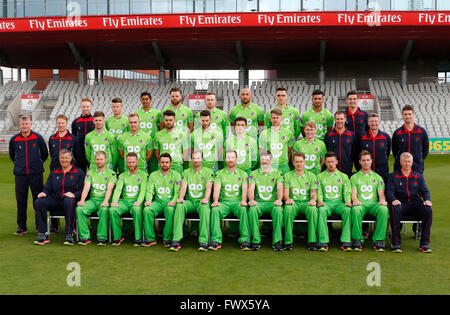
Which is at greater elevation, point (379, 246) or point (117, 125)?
point (117, 125)

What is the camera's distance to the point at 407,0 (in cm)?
2409

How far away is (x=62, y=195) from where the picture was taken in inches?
268

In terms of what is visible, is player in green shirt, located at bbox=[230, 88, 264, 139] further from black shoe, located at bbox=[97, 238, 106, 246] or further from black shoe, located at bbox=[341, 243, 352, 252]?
black shoe, located at bbox=[97, 238, 106, 246]

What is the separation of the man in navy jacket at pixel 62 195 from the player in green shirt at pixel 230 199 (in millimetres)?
2132

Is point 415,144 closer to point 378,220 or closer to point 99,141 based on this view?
point 378,220

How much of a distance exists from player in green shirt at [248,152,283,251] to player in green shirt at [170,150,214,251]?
634 mm

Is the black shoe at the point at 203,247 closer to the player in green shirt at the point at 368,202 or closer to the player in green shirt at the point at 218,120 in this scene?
the player in green shirt at the point at 368,202

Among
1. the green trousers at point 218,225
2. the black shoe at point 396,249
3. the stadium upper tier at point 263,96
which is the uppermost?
the stadium upper tier at point 263,96

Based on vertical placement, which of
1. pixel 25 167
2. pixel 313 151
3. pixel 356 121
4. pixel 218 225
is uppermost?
pixel 356 121

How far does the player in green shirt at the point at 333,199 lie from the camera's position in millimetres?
6207

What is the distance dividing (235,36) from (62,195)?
20.2m

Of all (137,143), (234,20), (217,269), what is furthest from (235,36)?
(217,269)

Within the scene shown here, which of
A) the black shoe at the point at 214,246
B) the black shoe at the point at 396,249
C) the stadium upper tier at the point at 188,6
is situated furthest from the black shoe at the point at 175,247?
the stadium upper tier at the point at 188,6

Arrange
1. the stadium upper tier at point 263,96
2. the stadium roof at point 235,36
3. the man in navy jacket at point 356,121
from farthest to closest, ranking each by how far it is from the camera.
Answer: the stadium upper tier at point 263,96 < the stadium roof at point 235,36 < the man in navy jacket at point 356,121
